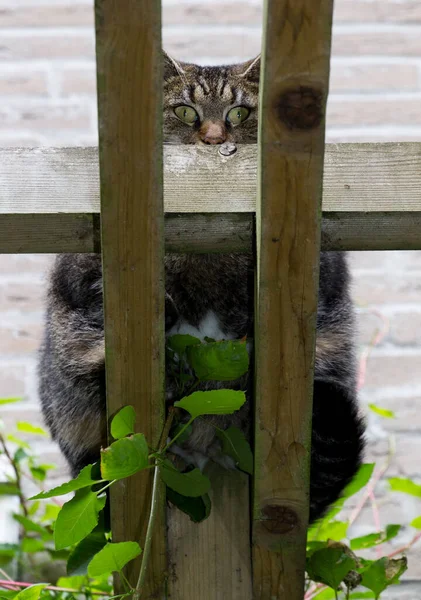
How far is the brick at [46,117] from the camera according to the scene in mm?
2512

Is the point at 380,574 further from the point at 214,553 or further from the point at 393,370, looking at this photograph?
the point at 393,370

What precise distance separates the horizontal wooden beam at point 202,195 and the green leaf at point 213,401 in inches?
7.0

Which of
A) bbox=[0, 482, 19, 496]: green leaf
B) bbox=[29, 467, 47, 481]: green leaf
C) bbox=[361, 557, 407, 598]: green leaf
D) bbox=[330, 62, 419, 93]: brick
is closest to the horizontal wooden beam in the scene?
bbox=[361, 557, 407, 598]: green leaf

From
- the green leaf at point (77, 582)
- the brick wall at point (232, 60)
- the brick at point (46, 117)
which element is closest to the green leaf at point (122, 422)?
the green leaf at point (77, 582)

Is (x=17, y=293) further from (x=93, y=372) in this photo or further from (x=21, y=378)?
(x=93, y=372)

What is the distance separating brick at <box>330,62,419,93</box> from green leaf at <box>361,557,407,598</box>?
60.5 inches

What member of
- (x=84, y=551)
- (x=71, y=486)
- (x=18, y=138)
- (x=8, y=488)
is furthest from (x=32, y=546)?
(x=18, y=138)

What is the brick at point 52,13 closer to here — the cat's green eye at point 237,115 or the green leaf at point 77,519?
the cat's green eye at point 237,115

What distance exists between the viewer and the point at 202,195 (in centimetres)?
101

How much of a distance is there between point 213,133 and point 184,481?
2.50 feet

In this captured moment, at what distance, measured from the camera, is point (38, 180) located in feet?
3.31

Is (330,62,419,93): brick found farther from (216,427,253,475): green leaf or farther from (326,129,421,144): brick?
(216,427,253,475): green leaf

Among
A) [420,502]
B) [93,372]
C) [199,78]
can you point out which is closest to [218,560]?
[93,372]

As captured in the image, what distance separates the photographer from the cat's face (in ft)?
5.67
